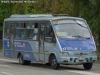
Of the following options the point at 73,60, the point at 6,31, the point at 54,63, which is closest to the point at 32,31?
the point at 54,63

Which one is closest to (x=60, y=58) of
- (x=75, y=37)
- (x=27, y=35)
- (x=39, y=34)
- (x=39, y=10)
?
(x=75, y=37)

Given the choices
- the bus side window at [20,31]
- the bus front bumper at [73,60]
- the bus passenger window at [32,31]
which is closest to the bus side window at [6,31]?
the bus side window at [20,31]

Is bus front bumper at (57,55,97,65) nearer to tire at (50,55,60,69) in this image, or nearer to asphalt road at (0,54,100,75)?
tire at (50,55,60,69)

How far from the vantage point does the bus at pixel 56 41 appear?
20.1m

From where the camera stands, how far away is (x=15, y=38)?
2559 cm

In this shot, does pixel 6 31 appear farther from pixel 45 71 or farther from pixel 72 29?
pixel 45 71

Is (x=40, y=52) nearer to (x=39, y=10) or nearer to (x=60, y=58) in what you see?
(x=60, y=58)

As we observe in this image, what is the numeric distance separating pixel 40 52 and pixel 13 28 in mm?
4339

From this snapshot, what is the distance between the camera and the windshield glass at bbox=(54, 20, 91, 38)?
68.4ft

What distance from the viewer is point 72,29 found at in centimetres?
2103

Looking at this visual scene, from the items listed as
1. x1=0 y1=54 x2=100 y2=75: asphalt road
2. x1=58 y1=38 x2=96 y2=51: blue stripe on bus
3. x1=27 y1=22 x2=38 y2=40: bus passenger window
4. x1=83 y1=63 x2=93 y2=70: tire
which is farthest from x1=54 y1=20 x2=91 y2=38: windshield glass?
x1=27 y1=22 x2=38 y2=40: bus passenger window

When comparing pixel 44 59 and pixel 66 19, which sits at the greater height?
pixel 66 19

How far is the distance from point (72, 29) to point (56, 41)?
1.16m

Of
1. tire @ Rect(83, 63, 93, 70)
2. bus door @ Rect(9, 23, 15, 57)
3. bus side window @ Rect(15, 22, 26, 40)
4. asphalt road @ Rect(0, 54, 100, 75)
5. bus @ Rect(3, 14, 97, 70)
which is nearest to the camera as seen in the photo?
asphalt road @ Rect(0, 54, 100, 75)
